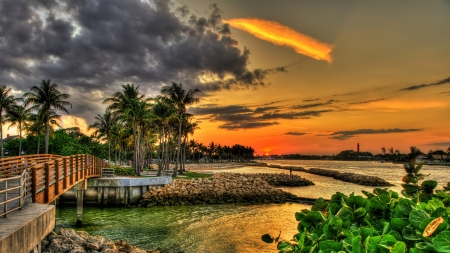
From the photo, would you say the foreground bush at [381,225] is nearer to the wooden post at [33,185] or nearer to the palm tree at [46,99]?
the wooden post at [33,185]

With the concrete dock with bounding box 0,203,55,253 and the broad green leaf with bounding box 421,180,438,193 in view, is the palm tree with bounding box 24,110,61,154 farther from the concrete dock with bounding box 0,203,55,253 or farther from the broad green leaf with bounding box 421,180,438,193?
the broad green leaf with bounding box 421,180,438,193

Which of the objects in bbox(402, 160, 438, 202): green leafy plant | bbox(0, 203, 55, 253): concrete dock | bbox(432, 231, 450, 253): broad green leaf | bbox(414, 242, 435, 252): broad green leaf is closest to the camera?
bbox(432, 231, 450, 253): broad green leaf

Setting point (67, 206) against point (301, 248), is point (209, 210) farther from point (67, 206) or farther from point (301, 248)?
point (301, 248)

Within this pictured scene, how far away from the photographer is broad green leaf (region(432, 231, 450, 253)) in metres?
1.58

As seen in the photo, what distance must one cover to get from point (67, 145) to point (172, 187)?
33701mm

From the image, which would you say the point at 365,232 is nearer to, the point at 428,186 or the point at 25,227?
the point at 428,186

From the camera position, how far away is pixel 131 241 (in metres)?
16.5

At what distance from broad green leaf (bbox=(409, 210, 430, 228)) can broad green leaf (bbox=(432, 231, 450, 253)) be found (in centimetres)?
32

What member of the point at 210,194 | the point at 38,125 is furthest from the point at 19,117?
the point at 210,194

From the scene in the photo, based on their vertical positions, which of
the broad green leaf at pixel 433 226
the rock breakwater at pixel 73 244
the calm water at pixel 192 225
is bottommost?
the calm water at pixel 192 225

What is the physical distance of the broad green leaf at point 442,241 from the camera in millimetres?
1577

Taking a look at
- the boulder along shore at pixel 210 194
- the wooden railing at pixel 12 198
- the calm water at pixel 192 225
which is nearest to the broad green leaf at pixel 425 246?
the wooden railing at pixel 12 198

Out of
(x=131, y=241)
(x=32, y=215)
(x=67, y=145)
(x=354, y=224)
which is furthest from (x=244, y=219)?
(x=67, y=145)

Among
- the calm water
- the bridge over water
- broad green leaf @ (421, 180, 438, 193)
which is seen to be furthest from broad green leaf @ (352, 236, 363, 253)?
the calm water
